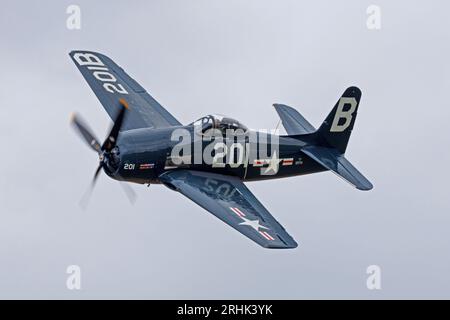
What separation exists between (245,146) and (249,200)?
234cm

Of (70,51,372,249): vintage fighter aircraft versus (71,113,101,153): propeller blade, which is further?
(71,113,101,153): propeller blade

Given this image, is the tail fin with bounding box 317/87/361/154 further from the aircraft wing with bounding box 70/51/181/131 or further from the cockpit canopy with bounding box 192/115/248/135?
the aircraft wing with bounding box 70/51/181/131

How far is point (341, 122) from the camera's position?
131 feet

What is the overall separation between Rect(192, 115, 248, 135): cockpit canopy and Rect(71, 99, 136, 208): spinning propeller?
2644mm

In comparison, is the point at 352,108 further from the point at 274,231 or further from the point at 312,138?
the point at 274,231

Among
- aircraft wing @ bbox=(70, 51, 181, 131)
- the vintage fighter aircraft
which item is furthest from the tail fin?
aircraft wing @ bbox=(70, 51, 181, 131)

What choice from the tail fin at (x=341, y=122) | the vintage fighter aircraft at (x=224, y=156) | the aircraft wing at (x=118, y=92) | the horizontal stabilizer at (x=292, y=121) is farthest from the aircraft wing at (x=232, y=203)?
the tail fin at (x=341, y=122)

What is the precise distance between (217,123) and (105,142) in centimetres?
373

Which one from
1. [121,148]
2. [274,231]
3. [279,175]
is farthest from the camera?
[279,175]

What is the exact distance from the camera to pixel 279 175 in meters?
39.0

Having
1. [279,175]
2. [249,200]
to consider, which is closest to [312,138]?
[279,175]

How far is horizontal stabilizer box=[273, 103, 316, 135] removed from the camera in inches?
1593

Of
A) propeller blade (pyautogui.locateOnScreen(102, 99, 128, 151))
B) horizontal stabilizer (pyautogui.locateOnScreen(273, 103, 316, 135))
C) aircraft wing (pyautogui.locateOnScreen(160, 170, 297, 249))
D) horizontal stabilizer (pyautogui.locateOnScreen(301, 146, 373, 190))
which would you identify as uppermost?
horizontal stabilizer (pyautogui.locateOnScreen(273, 103, 316, 135))

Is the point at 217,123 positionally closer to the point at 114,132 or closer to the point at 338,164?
the point at 114,132
